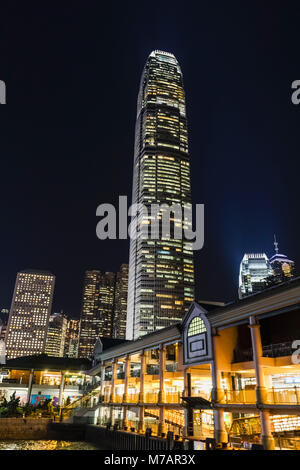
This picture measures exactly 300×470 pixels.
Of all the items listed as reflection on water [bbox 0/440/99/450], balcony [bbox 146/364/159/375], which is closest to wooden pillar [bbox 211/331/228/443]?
balcony [bbox 146/364/159/375]

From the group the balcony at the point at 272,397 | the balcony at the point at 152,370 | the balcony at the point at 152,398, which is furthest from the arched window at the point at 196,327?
the balcony at the point at 152,370

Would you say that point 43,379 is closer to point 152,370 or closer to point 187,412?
point 152,370

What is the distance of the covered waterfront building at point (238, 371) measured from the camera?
971 inches

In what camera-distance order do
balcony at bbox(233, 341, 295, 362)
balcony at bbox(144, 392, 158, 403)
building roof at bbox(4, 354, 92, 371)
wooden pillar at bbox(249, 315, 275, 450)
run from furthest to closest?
building roof at bbox(4, 354, 92, 371) → balcony at bbox(144, 392, 158, 403) → balcony at bbox(233, 341, 295, 362) → wooden pillar at bbox(249, 315, 275, 450)

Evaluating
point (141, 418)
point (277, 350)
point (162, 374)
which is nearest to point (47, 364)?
point (141, 418)

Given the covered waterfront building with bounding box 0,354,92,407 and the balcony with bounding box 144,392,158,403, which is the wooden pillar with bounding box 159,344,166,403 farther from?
the covered waterfront building with bounding box 0,354,92,407

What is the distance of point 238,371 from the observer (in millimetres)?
30656

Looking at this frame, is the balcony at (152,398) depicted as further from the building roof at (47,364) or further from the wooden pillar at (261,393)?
the building roof at (47,364)

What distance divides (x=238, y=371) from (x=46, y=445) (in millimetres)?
28682

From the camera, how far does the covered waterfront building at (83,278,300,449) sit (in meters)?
24.7

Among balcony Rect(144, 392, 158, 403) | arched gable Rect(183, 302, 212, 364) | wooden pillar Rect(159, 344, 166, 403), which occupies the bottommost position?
balcony Rect(144, 392, 158, 403)

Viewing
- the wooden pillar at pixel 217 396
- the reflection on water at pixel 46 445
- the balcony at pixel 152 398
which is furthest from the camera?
the reflection on water at pixel 46 445
